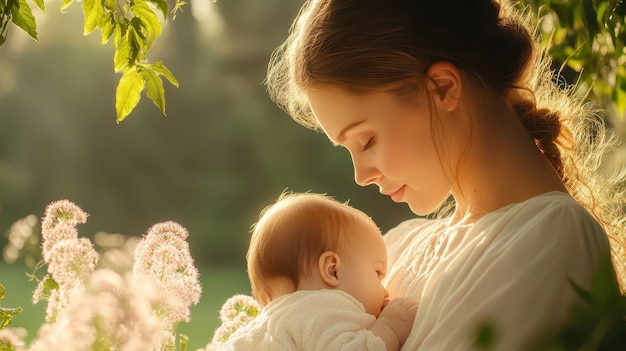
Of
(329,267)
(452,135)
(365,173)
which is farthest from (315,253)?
(452,135)

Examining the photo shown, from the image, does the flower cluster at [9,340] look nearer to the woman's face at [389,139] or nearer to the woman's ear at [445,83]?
the woman's face at [389,139]

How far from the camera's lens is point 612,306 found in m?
0.41

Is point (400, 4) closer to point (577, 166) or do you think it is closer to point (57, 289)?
point (577, 166)

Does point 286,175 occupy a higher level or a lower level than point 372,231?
higher

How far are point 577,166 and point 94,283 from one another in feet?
2.82

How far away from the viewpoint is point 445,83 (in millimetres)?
1215

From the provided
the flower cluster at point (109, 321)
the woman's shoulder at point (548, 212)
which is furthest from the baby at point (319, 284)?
the flower cluster at point (109, 321)

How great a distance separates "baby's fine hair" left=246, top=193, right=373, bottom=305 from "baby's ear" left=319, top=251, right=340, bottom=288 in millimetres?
12

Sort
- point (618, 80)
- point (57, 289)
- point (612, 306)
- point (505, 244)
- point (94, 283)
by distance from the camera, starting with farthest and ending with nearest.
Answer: point (618, 80) < point (57, 289) < point (505, 244) < point (94, 283) < point (612, 306)

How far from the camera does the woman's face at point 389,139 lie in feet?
3.99

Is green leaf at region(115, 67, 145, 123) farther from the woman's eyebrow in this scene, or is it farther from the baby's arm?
the baby's arm

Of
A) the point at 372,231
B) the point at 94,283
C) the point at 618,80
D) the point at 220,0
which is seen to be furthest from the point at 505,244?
the point at 220,0

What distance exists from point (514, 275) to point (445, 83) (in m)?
0.34

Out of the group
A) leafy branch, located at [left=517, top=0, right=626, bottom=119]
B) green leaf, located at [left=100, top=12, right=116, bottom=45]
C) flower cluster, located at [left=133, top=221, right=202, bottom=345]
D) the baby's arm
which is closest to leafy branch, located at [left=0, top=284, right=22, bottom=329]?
flower cluster, located at [left=133, top=221, right=202, bottom=345]
